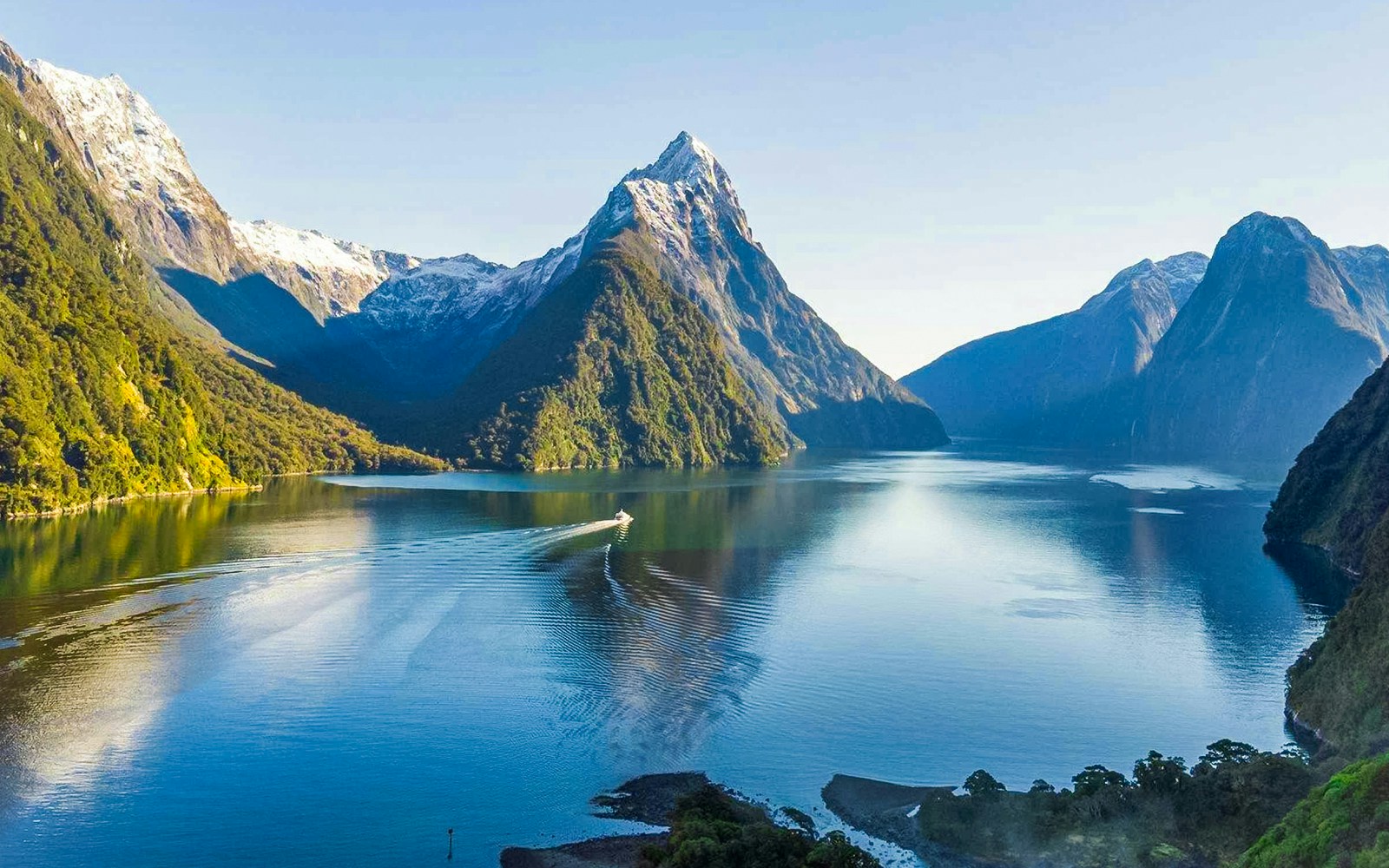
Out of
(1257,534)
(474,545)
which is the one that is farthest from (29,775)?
(1257,534)

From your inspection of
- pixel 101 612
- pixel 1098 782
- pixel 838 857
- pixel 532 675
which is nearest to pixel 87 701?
pixel 101 612

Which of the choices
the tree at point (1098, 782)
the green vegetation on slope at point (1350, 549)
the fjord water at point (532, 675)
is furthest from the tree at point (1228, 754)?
the tree at point (1098, 782)

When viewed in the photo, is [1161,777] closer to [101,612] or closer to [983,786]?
[983,786]

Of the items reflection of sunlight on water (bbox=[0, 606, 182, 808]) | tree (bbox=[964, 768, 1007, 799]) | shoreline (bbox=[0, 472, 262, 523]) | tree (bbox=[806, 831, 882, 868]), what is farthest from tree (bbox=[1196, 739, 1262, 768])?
shoreline (bbox=[0, 472, 262, 523])

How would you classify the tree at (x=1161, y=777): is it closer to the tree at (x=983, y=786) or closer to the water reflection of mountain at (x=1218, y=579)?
the tree at (x=983, y=786)

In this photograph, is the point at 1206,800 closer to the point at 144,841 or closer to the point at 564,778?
the point at 564,778

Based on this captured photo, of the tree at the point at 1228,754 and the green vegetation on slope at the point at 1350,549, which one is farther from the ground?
the green vegetation on slope at the point at 1350,549
